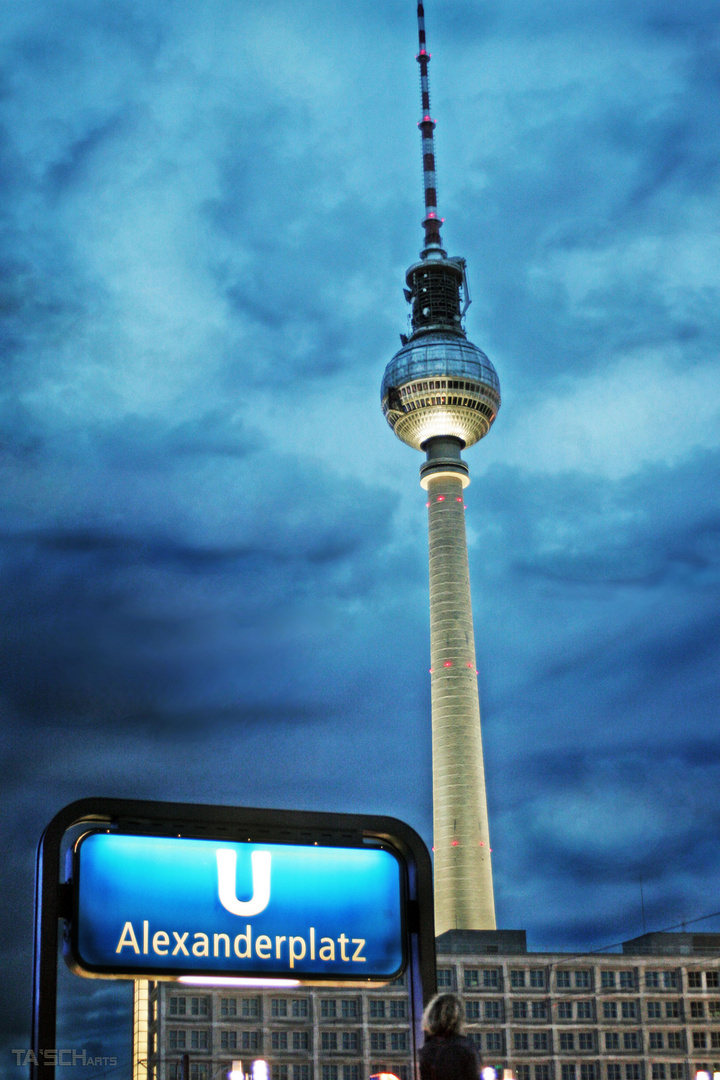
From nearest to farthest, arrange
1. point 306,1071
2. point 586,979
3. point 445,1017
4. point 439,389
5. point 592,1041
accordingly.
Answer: point 445,1017 < point 306,1071 < point 592,1041 < point 586,979 < point 439,389

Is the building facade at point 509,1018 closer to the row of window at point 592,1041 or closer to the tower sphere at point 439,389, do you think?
the row of window at point 592,1041

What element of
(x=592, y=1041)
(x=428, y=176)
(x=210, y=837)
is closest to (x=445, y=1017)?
(x=210, y=837)

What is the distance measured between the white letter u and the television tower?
125 metres

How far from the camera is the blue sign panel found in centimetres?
912

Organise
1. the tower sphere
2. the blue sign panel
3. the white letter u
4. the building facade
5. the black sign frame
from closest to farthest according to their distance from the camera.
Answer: the black sign frame, the blue sign panel, the white letter u, the building facade, the tower sphere

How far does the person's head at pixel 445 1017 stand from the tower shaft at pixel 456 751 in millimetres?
126981

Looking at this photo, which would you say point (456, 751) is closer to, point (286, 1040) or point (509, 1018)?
point (509, 1018)

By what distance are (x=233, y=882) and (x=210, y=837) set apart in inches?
14.0

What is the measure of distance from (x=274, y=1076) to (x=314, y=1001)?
834cm

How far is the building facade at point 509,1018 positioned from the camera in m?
133

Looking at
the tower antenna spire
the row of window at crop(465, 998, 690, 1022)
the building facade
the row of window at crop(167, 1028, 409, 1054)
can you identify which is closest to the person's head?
the building facade

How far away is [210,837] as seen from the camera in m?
9.45

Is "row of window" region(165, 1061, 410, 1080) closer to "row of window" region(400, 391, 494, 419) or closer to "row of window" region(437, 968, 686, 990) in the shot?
"row of window" region(437, 968, 686, 990)

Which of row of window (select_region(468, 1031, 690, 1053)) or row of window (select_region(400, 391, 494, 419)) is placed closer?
row of window (select_region(468, 1031, 690, 1053))
